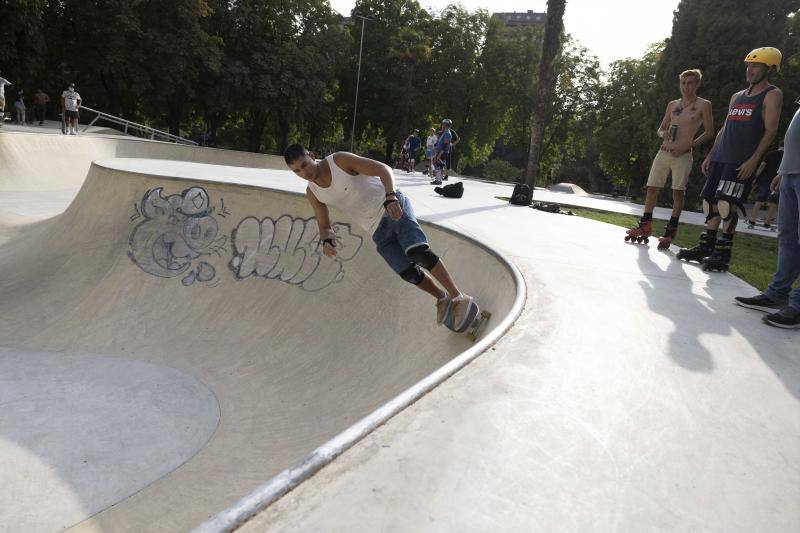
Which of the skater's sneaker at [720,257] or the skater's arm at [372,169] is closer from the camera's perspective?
the skater's arm at [372,169]

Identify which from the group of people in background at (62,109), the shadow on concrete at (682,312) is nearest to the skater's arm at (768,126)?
the shadow on concrete at (682,312)

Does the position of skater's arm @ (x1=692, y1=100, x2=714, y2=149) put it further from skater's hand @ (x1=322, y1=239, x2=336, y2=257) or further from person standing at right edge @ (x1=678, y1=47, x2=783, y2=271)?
skater's hand @ (x1=322, y1=239, x2=336, y2=257)

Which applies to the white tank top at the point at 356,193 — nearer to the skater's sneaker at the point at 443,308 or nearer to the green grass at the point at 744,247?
the skater's sneaker at the point at 443,308

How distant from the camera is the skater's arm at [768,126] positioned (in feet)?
14.8

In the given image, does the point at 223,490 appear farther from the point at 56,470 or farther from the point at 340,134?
the point at 340,134

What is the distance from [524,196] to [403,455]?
32.4 feet

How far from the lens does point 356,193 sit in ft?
12.1

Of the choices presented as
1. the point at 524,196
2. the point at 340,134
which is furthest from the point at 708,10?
the point at 340,134

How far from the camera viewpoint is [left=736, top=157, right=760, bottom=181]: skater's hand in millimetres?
4625

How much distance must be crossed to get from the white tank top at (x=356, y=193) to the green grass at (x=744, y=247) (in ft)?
12.5

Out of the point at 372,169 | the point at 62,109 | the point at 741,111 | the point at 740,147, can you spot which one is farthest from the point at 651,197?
the point at 62,109

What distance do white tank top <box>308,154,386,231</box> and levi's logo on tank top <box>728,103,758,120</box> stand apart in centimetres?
370

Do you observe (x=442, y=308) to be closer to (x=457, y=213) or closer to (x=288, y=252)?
(x=288, y=252)

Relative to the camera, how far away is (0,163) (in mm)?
14273
